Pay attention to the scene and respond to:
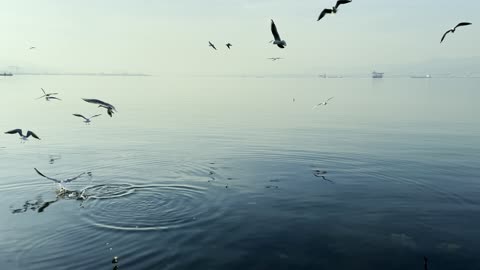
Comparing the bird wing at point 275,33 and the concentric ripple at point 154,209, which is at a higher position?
the bird wing at point 275,33

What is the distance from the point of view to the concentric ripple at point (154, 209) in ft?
59.0

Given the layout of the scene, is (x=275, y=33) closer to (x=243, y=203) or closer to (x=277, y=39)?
(x=277, y=39)

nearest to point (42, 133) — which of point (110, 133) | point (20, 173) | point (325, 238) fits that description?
point (110, 133)

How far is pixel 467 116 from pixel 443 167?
136ft

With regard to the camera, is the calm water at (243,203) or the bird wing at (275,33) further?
the bird wing at (275,33)

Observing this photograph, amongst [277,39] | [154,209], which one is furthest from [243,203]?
[277,39]

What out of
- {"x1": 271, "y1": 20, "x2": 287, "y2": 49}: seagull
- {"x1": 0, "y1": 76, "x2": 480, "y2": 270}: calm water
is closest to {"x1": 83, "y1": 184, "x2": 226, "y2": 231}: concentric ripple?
{"x1": 0, "y1": 76, "x2": 480, "y2": 270}: calm water

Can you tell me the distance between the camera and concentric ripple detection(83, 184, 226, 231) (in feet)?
59.0

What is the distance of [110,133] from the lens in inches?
1933

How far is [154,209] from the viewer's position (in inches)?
781

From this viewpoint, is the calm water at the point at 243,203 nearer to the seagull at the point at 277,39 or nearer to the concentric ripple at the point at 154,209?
the concentric ripple at the point at 154,209

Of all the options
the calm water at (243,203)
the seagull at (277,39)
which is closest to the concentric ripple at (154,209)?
the calm water at (243,203)

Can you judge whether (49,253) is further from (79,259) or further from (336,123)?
(336,123)

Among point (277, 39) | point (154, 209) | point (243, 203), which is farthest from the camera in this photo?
point (243, 203)
